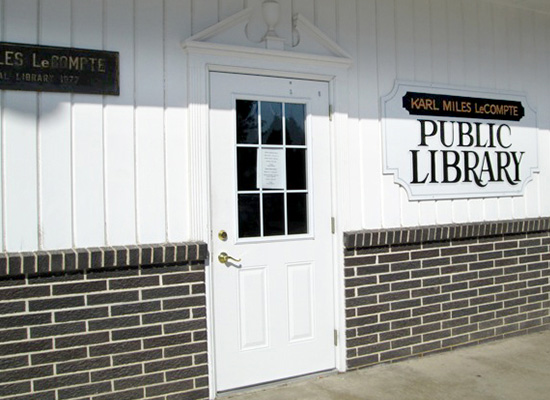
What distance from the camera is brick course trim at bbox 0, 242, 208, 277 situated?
10.7 feet

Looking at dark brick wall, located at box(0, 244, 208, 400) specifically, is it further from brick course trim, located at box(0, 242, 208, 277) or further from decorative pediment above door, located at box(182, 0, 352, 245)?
decorative pediment above door, located at box(182, 0, 352, 245)

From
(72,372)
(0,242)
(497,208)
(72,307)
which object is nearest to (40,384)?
(72,372)

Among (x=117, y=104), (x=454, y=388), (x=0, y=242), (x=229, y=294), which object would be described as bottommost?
(x=454, y=388)

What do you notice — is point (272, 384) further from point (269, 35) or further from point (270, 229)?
point (269, 35)

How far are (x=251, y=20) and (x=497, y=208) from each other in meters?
3.03

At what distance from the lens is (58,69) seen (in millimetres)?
3451

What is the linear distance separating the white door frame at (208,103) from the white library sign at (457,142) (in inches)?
20.7

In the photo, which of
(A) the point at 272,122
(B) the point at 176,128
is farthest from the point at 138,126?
(A) the point at 272,122

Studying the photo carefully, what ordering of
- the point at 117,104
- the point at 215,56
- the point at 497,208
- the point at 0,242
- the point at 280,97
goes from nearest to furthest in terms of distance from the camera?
the point at 0,242 < the point at 117,104 < the point at 215,56 < the point at 280,97 < the point at 497,208

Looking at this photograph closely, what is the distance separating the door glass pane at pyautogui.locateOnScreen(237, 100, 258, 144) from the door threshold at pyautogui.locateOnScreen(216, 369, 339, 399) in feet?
6.00

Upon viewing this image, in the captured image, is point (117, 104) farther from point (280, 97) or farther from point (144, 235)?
point (280, 97)

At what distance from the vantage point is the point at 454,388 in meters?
4.09

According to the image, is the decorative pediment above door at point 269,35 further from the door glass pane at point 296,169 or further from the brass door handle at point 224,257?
the brass door handle at point 224,257

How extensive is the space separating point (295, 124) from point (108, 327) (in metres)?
2.03
